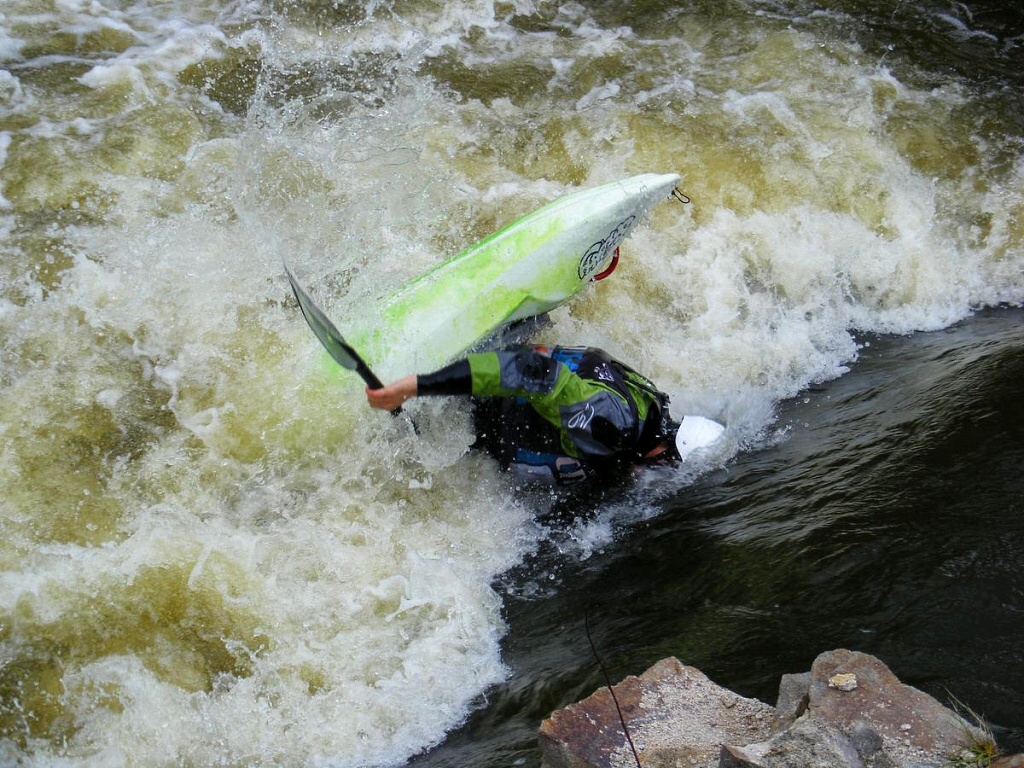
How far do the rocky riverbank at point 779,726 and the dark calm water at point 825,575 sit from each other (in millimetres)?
202

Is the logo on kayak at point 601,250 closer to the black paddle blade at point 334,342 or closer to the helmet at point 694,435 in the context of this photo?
the helmet at point 694,435

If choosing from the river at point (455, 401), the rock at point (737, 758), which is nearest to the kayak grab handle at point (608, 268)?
the river at point (455, 401)

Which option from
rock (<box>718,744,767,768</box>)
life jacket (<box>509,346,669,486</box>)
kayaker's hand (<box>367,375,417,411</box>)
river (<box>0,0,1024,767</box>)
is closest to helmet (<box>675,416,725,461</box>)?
life jacket (<box>509,346,669,486</box>)

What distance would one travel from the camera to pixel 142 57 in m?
5.75

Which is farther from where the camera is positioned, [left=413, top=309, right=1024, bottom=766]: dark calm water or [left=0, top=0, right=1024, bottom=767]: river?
[left=0, top=0, right=1024, bottom=767]: river

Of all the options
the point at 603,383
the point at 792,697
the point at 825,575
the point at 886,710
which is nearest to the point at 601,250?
the point at 603,383

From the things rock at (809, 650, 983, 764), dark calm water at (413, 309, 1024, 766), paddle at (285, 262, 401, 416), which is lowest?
dark calm water at (413, 309, 1024, 766)

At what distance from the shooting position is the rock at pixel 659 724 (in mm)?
2539

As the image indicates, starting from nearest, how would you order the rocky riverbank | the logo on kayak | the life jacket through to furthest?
the rocky riverbank
the life jacket
the logo on kayak

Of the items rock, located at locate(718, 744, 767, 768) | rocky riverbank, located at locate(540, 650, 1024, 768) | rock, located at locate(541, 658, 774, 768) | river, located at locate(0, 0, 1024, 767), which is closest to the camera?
rock, located at locate(718, 744, 767, 768)

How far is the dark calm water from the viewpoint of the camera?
118 inches

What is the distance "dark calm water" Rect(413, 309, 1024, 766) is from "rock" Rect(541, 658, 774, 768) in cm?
22

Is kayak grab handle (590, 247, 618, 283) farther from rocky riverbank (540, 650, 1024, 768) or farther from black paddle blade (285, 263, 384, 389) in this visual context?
rocky riverbank (540, 650, 1024, 768)

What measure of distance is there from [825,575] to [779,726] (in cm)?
85
